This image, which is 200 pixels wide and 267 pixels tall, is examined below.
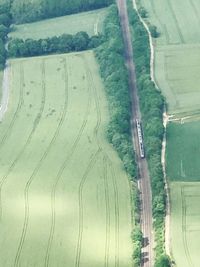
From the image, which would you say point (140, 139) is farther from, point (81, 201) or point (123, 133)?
point (81, 201)

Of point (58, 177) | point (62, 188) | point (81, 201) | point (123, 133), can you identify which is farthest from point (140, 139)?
point (81, 201)

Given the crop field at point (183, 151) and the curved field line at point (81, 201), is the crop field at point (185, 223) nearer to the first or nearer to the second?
the crop field at point (183, 151)

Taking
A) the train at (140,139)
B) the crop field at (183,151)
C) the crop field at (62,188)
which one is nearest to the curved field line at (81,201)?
the crop field at (62,188)

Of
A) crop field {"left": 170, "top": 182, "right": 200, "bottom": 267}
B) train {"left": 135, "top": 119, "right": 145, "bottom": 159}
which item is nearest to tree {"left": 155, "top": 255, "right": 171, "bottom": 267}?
crop field {"left": 170, "top": 182, "right": 200, "bottom": 267}

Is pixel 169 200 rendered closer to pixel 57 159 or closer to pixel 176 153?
pixel 176 153

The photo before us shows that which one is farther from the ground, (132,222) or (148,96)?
(148,96)

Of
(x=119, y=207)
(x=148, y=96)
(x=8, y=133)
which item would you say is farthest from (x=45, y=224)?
(x=148, y=96)
